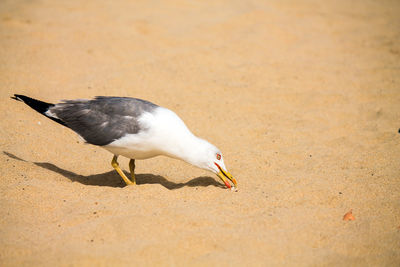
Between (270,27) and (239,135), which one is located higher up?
(270,27)

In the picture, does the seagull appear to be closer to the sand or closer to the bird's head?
the bird's head

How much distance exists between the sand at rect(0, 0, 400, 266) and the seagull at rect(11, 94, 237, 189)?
0.39 metres

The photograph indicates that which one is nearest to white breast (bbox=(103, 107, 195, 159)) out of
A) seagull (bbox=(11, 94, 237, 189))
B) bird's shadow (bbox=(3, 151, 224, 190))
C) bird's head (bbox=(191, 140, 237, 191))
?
seagull (bbox=(11, 94, 237, 189))

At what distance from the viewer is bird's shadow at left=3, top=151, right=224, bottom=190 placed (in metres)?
5.61

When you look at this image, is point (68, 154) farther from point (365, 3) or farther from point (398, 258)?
point (365, 3)

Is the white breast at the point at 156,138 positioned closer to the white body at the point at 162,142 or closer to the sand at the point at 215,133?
the white body at the point at 162,142

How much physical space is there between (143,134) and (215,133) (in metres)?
2.05

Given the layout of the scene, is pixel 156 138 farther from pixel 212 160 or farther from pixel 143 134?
pixel 212 160

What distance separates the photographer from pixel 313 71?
9.08 m

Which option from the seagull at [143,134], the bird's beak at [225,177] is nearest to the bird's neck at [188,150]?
the seagull at [143,134]

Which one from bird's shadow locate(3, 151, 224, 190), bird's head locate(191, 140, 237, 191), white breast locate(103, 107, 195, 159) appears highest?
white breast locate(103, 107, 195, 159)

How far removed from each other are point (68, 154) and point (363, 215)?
4212 millimetres

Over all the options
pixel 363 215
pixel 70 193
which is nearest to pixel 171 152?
pixel 70 193

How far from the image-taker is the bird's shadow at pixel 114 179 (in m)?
5.61
